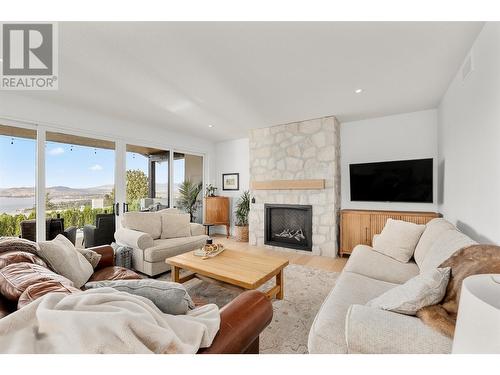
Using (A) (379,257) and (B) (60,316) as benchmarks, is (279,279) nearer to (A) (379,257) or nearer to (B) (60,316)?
(A) (379,257)

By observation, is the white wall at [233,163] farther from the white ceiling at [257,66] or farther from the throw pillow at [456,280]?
the throw pillow at [456,280]

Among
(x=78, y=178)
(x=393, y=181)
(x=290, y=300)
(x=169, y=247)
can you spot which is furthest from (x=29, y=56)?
(x=393, y=181)

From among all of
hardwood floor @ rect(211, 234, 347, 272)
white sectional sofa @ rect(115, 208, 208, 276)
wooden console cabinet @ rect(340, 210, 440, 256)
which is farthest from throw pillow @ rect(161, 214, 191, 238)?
wooden console cabinet @ rect(340, 210, 440, 256)

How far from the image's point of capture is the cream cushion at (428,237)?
1918 mm

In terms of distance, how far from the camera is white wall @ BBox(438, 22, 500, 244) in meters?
1.51

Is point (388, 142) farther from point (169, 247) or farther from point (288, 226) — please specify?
point (169, 247)

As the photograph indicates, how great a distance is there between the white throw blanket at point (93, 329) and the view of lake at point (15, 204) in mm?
3122

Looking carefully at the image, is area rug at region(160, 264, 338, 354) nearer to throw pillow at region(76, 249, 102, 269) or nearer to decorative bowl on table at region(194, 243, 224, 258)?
decorative bowl on table at region(194, 243, 224, 258)

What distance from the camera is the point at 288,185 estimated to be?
13.5 ft

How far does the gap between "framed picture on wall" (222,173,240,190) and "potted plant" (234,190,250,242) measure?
0.37 metres

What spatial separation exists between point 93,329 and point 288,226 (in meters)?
3.83

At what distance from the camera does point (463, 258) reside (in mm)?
1229

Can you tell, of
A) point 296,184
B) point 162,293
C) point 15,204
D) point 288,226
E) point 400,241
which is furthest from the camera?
point 288,226
